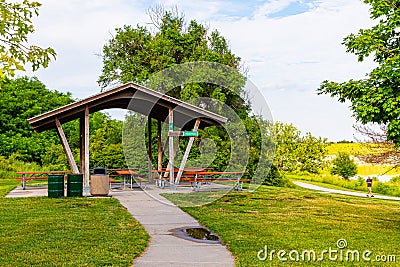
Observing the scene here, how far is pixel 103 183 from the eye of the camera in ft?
51.3

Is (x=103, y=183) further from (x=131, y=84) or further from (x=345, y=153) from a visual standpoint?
(x=345, y=153)

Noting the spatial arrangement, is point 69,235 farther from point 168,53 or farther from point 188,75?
point 168,53

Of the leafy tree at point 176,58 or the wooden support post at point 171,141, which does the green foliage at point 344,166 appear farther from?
the wooden support post at point 171,141

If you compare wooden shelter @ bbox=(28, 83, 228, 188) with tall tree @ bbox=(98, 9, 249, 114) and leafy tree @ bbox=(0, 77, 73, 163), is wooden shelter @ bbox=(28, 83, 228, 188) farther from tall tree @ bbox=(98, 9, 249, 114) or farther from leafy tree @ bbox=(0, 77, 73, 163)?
leafy tree @ bbox=(0, 77, 73, 163)

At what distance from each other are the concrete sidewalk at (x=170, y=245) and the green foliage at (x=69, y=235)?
22cm

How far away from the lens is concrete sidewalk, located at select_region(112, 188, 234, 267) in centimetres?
717

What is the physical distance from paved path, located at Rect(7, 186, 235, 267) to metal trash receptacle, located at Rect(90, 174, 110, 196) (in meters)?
0.79

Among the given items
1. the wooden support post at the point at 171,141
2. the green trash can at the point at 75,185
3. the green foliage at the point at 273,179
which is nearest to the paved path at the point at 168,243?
the green trash can at the point at 75,185

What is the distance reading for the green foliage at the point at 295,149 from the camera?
37062 mm

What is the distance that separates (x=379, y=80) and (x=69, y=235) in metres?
6.93

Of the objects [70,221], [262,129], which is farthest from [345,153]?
[70,221]

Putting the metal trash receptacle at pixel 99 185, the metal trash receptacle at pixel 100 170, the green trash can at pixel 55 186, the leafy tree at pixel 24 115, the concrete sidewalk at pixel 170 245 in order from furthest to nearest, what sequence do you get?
the leafy tree at pixel 24 115 < the metal trash receptacle at pixel 100 170 < the metal trash receptacle at pixel 99 185 < the green trash can at pixel 55 186 < the concrete sidewalk at pixel 170 245

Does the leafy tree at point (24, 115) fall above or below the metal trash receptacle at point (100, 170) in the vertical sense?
above

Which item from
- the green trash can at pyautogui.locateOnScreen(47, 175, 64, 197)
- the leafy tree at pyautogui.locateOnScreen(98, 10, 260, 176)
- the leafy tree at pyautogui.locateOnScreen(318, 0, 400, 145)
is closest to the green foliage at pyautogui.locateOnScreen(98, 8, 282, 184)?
the leafy tree at pyautogui.locateOnScreen(98, 10, 260, 176)
